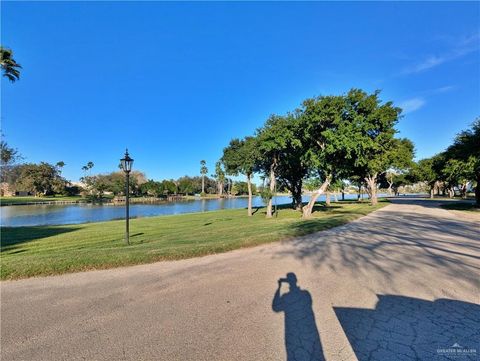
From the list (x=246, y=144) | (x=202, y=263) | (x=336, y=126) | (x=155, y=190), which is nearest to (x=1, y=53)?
(x=246, y=144)

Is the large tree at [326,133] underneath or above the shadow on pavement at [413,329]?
above

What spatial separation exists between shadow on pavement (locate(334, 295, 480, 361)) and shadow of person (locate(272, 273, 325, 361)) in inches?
15.7

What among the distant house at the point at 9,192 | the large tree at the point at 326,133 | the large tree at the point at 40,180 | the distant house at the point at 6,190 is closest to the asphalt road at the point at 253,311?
the large tree at the point at 326,133

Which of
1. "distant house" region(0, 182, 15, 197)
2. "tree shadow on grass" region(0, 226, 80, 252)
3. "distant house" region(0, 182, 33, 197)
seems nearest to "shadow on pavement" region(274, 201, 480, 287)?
"tree shadow on grass" region(0, 226, 80, 252)

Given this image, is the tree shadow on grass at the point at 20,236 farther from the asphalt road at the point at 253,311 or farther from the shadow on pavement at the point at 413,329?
the shadow on pavement at the point at 413,329

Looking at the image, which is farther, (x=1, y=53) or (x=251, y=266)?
(x=1, y=53)

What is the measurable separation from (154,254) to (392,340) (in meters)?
5.41

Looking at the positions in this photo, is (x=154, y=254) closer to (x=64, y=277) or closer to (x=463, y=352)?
(x=64, y=277)

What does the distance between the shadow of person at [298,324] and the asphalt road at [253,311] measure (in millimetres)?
15

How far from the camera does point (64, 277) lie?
17.5ft

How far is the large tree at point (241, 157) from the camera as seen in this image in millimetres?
23472

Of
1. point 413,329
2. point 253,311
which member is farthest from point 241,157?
point 413,329

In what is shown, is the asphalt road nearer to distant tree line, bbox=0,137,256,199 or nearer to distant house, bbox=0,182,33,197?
distant tree line, bbox=0,137,256,199

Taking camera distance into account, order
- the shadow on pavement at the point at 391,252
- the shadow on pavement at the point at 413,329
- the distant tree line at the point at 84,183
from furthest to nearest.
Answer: the distant tree line at the point at 84,183, the shadow on pavement at the point at 391,252, the shadow on pavement at the point at 413,329
